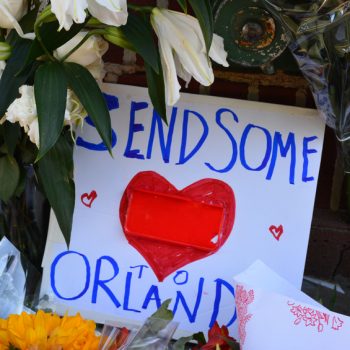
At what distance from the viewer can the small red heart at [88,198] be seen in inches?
44.5

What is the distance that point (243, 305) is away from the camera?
0.87 meters

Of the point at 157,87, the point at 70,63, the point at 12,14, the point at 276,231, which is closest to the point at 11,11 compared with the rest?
the point at 12,14

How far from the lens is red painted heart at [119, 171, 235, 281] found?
108 centimetres

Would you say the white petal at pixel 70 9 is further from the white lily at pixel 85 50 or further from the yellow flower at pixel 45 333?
the yellow flower at pixel 45 333

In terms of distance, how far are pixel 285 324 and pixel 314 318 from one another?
39 millimetres

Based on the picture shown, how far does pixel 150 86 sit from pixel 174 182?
20 centimetres

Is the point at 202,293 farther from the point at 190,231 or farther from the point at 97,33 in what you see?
the point at 97,33

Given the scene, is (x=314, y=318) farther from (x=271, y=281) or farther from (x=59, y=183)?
(x=59, y=183)

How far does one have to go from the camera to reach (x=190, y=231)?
3.56ft

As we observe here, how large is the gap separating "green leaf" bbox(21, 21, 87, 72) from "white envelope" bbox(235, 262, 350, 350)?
43 centimetres

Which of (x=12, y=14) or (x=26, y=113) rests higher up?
(x=12, y=14)

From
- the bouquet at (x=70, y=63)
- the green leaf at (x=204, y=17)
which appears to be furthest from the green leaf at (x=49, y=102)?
the green leaf at (x=204, y=17)

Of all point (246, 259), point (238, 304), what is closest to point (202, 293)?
point (246, 259)

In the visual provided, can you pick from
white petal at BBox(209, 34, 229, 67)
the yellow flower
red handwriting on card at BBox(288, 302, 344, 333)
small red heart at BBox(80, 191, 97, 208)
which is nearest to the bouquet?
white petal at BBox(209, 34, 229, 67)
